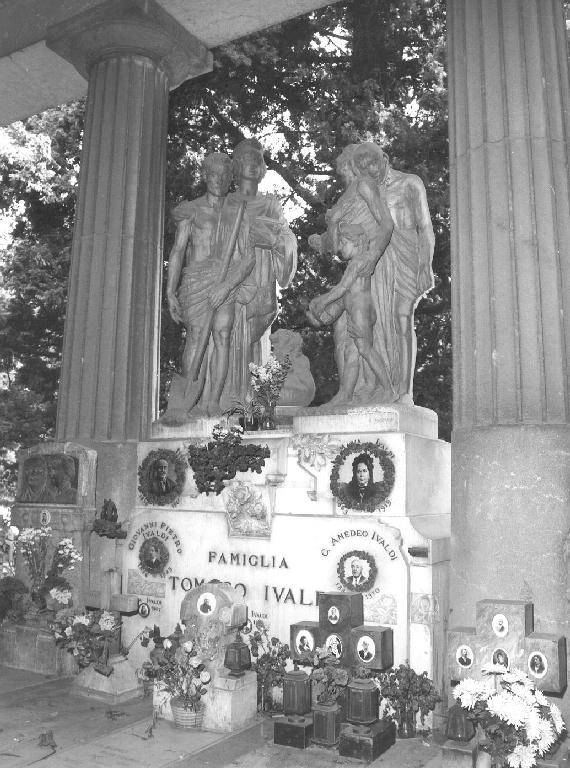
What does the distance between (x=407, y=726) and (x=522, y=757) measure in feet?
6.23

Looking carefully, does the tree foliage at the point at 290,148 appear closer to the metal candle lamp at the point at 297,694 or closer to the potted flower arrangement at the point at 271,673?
the potted flower arrangement at the point at 271,673

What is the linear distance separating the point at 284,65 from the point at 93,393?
1087 centimetres

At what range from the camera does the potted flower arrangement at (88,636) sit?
7.82 metres

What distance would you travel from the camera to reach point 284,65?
17641mm

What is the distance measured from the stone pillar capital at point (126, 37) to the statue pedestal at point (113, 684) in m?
8.65

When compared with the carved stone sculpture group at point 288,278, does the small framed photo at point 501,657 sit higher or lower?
lower

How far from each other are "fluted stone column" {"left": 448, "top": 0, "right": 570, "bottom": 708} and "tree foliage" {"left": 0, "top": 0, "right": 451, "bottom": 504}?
7510 millimetres

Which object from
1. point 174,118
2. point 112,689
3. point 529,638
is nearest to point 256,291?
point 112,689

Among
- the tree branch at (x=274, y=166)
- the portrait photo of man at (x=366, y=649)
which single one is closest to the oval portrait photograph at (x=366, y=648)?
the portrait photo of man at (x=366, y=649)

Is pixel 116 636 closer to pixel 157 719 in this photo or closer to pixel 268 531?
pixel 157 719

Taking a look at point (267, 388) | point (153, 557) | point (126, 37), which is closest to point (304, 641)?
point (153, 557)

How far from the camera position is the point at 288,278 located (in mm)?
10109

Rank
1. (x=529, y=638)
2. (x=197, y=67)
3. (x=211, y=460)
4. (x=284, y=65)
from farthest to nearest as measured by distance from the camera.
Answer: (x=284, y=65), (x=197, y=67), (x=211, y=460), (x=529, y=638)

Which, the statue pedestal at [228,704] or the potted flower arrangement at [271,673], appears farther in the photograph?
the potted flower arrangement at [271,673]
